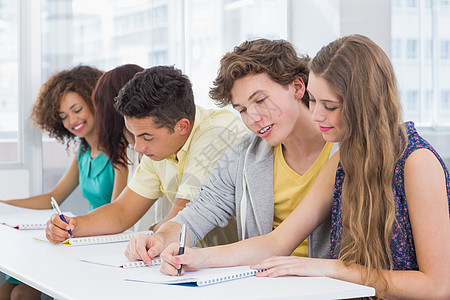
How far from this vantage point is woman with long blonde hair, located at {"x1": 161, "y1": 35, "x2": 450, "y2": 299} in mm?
1228

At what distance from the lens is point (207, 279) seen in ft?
3.77

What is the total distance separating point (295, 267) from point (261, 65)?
2.02 feet

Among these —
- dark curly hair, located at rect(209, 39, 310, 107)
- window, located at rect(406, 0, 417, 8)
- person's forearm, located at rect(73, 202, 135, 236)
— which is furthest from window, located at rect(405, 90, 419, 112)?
person's forearm, located at rect(73, 202, 135, 236)

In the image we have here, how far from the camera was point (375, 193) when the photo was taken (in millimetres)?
1304

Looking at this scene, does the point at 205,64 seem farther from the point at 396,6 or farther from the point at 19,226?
the point at 19,226

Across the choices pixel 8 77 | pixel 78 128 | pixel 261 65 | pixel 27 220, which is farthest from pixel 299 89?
pixel 8 77

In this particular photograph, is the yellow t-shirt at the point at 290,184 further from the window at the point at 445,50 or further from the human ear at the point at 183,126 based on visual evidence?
the window at the point at 445,50

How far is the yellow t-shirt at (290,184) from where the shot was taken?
1.62 metres

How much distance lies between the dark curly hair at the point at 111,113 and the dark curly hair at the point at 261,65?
0.68m

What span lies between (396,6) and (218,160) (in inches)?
37.7

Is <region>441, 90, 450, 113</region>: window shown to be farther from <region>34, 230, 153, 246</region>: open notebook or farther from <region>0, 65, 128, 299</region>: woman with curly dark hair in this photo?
<region>0, 65, 128, 299</region>: woman with curly dark hair

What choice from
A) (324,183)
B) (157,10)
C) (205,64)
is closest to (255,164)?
(324,183)

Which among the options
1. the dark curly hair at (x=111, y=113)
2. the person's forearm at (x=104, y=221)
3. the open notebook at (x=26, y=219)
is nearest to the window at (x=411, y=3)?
the dark curly hair at (x=111, y=113)

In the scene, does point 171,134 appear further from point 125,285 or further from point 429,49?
point 429,49
